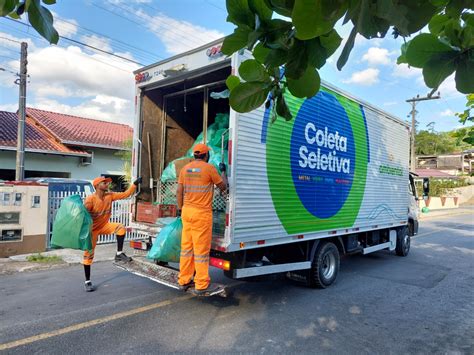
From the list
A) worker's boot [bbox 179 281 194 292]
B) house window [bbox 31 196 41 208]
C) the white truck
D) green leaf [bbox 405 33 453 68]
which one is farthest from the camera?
house window [bbox 31 196 41 208]

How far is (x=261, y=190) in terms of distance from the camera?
479 centimetres

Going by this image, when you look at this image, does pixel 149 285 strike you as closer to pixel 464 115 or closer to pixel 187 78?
pixel 187 78

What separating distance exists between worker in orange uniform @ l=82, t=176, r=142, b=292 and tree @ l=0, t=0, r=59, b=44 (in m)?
A: 4.16

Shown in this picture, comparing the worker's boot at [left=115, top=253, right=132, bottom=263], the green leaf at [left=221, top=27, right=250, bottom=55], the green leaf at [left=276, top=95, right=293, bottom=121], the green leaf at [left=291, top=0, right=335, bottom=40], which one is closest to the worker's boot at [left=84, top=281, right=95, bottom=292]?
the worker's boot at [left=115, top=253, right=132, bottom=263]

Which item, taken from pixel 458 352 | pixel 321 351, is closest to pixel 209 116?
pixel 321 351

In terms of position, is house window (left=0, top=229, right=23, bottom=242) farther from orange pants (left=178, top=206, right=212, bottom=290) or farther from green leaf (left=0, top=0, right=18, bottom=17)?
green leaf (left=0, top=0, right=18, bottom=17)

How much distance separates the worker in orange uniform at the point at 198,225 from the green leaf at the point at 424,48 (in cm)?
315

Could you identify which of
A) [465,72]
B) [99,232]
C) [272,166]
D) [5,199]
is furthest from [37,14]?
[5,199]

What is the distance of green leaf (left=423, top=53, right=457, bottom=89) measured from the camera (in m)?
1.38

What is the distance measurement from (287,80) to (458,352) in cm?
385

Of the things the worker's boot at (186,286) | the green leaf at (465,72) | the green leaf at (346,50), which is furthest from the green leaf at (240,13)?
the worker's boot at (186,286)

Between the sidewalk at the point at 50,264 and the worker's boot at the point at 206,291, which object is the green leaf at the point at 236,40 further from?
the sidewalk at the point at 50,264

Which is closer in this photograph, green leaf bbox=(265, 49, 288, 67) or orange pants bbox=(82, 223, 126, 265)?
green leaf bbox=(265, 49, 288, 67)

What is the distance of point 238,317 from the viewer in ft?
14.8
